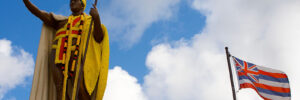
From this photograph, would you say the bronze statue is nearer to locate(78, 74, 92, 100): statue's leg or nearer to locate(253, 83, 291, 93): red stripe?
locate(78, 74, 92, 100): statue's leg

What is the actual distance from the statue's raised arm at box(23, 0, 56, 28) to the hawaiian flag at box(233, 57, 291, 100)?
775cm

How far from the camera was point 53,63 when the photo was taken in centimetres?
579

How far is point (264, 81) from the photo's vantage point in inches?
482

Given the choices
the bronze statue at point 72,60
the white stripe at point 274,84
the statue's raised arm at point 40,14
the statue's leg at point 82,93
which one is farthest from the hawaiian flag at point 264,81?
the statue's raised arm at point 40,14

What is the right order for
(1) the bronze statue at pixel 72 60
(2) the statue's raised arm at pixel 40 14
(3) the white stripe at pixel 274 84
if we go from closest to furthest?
(1) the bronze statue at pixel 72 60 < (2) the statue's raised arm at pixel 40 14 < (3) the white stripe at pixel 274 84

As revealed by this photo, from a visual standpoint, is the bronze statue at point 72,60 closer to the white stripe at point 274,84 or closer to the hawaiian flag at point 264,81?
the hawaiian flag at point 264,81

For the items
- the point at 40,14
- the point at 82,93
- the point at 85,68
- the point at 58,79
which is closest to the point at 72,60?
the point at 85,68

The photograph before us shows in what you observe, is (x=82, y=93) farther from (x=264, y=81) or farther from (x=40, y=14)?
(x=264, y=81)

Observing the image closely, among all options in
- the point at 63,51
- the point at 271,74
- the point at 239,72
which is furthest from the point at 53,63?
the point at 271,74

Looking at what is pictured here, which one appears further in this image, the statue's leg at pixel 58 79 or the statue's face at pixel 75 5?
the statue's face at pixel 75 5

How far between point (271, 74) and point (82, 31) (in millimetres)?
8599

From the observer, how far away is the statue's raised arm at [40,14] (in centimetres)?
582

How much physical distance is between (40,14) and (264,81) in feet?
28.8

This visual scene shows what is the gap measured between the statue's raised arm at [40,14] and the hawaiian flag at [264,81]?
775 centimetres
